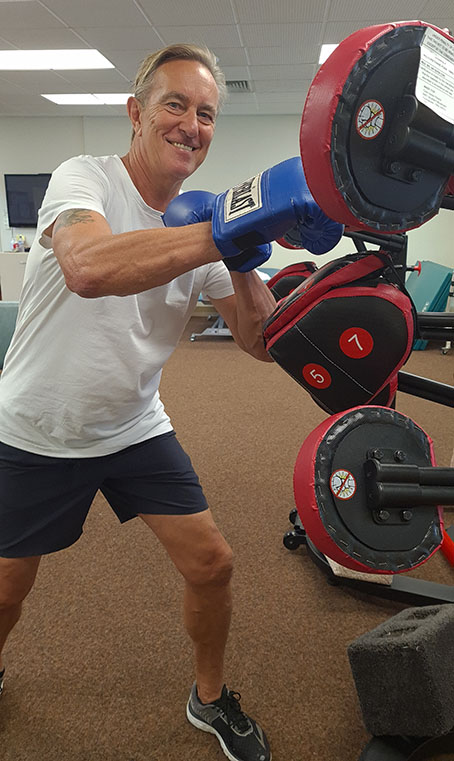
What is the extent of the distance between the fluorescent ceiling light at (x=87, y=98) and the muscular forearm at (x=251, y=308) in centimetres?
689

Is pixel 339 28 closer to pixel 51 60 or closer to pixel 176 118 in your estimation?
pixel 51 60

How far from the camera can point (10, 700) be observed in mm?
1556

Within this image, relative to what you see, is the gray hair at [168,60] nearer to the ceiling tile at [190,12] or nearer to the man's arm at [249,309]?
the man's arm at [249,309]

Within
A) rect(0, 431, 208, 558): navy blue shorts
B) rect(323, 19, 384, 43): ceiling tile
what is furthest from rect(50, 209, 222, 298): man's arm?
rect(323, 19, 384, 43): ceiling tile

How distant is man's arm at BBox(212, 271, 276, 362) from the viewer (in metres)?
1.37

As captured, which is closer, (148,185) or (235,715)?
(148,185)

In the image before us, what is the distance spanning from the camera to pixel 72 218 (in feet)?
3.21

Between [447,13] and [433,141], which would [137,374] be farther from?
[447,13]

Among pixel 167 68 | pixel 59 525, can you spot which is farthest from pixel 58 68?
pixel 59 525

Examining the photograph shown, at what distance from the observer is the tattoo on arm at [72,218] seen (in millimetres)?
969

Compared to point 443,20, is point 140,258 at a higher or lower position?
lower

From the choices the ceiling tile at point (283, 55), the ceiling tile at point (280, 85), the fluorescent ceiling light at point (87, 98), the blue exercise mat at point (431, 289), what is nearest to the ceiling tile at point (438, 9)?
the ceiling tile at point (283, 55)

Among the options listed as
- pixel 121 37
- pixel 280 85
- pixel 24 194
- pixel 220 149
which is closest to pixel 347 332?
pixel 121 37

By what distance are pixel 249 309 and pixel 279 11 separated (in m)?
4.37
